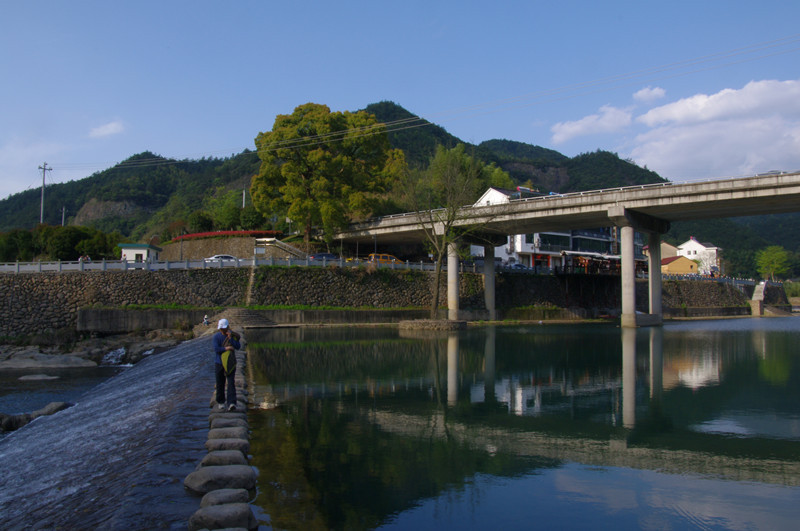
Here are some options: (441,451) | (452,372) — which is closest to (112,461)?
(441,451)

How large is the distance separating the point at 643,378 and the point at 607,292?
4903 cm

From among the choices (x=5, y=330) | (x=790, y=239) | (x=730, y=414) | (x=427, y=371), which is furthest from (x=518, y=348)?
(x=790, y=239)

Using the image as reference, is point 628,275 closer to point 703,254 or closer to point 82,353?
point 82,353

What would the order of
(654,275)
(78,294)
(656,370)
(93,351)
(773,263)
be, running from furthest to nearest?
(773,263)
(654,275)
(78,294)
(93,351)
(656,370)

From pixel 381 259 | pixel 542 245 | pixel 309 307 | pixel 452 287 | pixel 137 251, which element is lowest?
pixel 309 307

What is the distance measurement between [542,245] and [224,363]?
7454 centimetres

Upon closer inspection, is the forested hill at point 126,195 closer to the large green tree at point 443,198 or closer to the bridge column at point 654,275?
the large green tree at point 443,198

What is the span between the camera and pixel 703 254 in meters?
120

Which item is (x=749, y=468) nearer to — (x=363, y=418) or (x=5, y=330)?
(x=363, y=418)

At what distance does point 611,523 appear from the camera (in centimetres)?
568

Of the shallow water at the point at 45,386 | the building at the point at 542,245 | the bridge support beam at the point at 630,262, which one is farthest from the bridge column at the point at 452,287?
the shallow water at the point at 45,386

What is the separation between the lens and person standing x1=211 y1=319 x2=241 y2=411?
936cm

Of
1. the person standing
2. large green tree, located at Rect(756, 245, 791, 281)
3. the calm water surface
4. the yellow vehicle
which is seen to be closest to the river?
the calm water surface

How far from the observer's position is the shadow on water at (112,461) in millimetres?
5848
